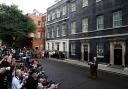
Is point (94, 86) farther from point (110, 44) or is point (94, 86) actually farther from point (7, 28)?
point (7, 28)

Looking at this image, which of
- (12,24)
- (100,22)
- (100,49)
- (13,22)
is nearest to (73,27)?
(100,22)

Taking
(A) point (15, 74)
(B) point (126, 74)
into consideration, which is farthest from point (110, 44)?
(A) point (15, 74)

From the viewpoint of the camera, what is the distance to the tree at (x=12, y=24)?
166ft

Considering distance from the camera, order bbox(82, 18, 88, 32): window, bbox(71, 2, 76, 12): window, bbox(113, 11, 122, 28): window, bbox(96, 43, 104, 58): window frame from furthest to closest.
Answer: bbox(71, 2, 76, 12): window → bbox(82, 18, 88, 32): window → bbox(96, 43, 104, 58): window frame → bbox(113, 11, 122, 28): window

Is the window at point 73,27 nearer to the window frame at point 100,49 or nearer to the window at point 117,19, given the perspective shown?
the window frame at point 100,49

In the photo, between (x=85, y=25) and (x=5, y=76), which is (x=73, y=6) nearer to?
(x=85, y=25)

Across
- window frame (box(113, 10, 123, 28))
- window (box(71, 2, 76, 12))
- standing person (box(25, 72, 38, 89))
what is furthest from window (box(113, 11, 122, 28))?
standing person (box(25, 72, 38, 89))

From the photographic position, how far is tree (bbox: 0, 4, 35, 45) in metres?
50.5

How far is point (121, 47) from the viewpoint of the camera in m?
25.7

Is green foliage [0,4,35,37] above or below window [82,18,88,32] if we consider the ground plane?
above

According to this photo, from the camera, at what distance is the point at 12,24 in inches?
1996

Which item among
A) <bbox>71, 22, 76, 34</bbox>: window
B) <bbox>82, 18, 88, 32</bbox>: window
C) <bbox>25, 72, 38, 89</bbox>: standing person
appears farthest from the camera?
<bbox>71, 22, 76, 34</bbox>: window

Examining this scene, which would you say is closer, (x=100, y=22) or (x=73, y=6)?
(x=100, y=22)

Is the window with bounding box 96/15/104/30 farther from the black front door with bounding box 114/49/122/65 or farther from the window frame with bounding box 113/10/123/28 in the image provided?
the black front door with bounding box 114/49/122/65
